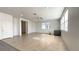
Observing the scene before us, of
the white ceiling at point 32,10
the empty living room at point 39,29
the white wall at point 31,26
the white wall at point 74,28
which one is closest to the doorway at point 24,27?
the empty living room at point 39,29

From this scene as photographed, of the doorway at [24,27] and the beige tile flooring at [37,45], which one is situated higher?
the doorway at [24,27]

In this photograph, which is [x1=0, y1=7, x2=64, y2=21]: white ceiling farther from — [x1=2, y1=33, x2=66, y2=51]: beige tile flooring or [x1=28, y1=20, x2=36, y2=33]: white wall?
[x1=28, y1=20, x2=36, y2=33]: white wall

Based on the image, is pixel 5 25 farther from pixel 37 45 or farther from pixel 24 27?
pixel 24 27

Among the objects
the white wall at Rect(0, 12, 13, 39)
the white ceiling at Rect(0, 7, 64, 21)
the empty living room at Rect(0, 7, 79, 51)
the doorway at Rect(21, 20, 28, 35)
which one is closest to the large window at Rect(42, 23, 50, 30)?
the empty living room at Rect(0, 7, 79, 51)

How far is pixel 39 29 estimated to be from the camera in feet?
50.2

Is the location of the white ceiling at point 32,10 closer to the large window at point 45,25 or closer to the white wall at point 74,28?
the white wall at point 74,28

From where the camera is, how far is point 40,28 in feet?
49.6

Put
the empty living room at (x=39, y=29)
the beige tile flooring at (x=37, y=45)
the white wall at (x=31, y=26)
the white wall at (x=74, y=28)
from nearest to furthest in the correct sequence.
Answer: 1. the white wall at (x=74, y=28)
2. the empty living room at (x=39, y=29)
3. the beige tile flooring at (x=37, y=45)
4. the white wall at (x=31, y=26)

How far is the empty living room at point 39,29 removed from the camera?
344 centimetres

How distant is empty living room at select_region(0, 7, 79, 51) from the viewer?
3440 millimetres
